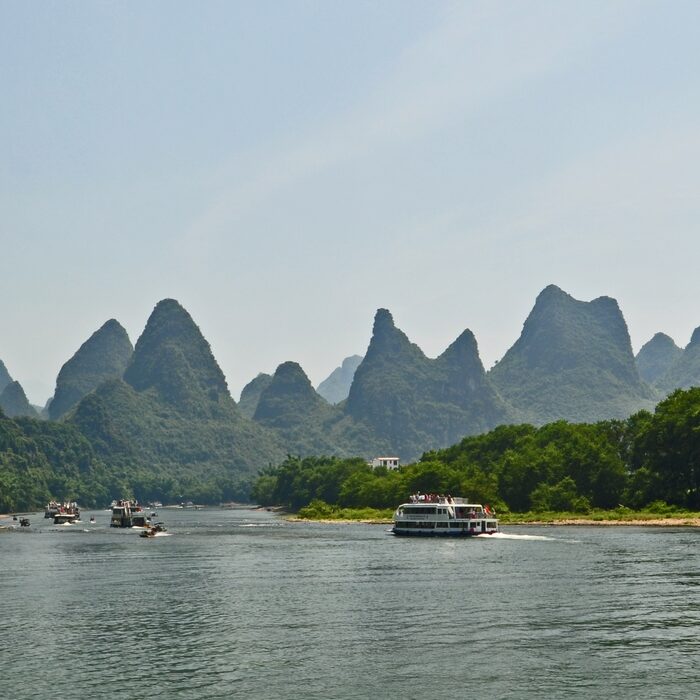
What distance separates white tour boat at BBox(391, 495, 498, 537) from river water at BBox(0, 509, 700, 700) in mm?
28016

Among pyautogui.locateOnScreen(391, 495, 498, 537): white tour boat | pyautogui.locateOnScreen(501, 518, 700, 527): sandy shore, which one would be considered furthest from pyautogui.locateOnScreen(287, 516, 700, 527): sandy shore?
pyautogui.locateOnScreen(391, 495, 498, 537): white tour boat

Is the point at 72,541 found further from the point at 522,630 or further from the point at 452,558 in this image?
the point at 522,630

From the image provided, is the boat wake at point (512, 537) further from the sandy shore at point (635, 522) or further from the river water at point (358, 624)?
the sandy shore at point (635, 522)

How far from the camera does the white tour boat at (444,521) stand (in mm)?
131875

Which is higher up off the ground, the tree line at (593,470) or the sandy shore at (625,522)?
the tree line at (593,470)

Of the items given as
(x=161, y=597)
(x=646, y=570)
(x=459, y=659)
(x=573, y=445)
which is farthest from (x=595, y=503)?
(x=459, y=659)

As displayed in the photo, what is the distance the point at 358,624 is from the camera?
57625mm

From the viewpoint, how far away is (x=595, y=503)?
168 m

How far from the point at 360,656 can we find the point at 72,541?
91.4 metres

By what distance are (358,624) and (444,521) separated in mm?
76769

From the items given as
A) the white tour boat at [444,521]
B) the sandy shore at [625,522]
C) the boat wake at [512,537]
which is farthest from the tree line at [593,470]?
the boat wake at [512,537]

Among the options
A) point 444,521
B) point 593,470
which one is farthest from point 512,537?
point 593,470

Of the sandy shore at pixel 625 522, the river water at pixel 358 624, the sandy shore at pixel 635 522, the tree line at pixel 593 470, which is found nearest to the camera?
the river water at pixel 358 624

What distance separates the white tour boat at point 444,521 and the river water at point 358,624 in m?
28.0
